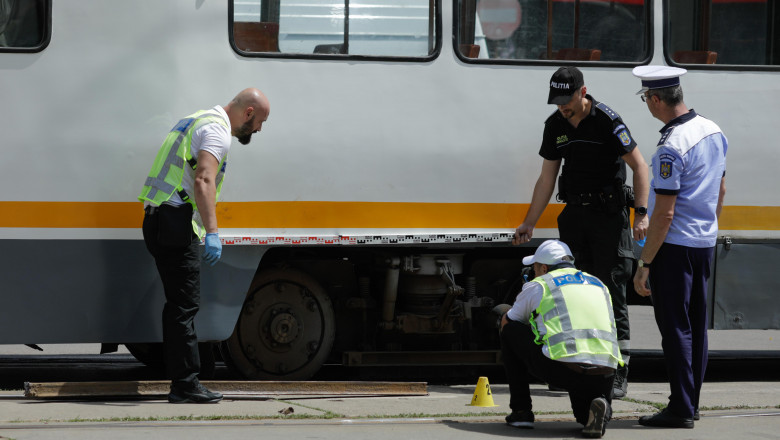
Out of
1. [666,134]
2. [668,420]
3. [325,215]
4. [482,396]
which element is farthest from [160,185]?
[668,420]

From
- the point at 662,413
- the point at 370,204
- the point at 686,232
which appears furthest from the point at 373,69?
the point at 662,413

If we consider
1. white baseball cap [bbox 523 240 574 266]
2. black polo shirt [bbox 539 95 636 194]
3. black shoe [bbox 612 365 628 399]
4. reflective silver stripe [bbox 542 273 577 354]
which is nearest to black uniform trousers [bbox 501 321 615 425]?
reflective silver stripe [bbox 542 273 577 354]

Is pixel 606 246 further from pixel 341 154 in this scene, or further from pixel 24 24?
pixel 24 24

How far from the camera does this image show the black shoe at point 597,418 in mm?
5539

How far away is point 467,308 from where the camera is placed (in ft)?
24.9

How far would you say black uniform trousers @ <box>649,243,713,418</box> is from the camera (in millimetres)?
5879

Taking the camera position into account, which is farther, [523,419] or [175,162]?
[175,162]

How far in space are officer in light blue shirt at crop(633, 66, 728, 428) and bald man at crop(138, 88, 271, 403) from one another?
85.4 inches

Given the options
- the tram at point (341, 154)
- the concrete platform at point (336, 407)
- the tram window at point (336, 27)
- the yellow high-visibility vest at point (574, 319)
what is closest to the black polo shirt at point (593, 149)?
the tram at point (341, 154)

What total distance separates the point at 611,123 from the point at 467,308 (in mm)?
1574

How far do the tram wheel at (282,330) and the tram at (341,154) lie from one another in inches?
0.4

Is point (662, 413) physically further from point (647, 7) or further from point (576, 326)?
point (647, 7)

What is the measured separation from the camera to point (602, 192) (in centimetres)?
693

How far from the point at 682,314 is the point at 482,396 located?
4.06 ft
